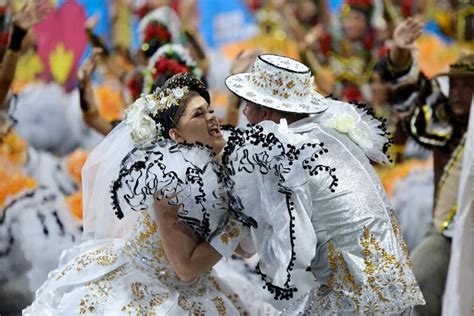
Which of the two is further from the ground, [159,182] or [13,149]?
[159,182]

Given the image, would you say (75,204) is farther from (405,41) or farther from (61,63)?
(61,63)

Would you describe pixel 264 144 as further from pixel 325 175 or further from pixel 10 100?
pixel 10 100

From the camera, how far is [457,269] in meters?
4.03

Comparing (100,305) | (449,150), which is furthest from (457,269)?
(100,305)

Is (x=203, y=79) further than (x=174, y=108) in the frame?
Yes

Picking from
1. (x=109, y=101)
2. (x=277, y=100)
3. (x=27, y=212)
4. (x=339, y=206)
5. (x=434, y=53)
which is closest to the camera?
(x=339, y=206)

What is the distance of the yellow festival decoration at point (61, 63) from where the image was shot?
757 cm

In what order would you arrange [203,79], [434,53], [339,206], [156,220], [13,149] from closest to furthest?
[339,206]
[156,220]
[203,79]
[13,149]
[434,53]

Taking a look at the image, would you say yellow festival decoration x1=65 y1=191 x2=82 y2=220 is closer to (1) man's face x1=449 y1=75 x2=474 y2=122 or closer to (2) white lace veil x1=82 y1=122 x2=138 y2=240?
(2) white lace veil x1=82 y1=122 x2=138 y2=240

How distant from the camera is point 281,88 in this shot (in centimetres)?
313

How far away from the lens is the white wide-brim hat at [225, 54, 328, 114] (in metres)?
3.12

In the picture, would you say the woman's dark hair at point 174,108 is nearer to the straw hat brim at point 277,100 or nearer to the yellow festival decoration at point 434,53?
the straw hat brim at point 277,100

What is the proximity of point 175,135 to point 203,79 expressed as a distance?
2037 millimetres

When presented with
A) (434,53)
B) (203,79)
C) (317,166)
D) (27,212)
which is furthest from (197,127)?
(434,53)
